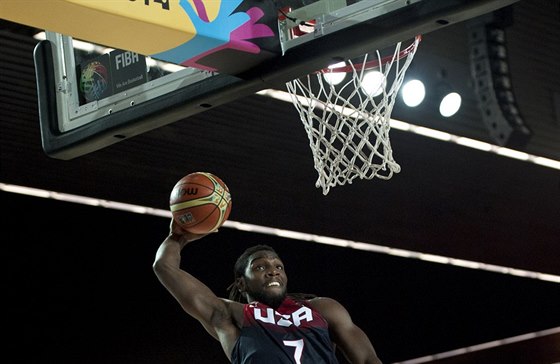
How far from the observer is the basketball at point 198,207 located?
4.44 meters

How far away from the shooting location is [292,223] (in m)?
10.9

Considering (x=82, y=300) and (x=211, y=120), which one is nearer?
(x=211, y=120)

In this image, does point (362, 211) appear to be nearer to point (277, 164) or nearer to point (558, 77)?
point (277, 164)

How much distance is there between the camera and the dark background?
27.8 ft

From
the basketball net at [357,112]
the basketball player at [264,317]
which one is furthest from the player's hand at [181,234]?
the basketball net at [357,112]

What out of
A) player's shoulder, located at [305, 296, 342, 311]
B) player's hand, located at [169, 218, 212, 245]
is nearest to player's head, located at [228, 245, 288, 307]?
player's shoulder, located at [305, 296, 342, 311]

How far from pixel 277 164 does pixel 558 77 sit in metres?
2.43

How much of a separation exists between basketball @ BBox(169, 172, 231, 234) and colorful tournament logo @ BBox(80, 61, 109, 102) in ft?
1.67

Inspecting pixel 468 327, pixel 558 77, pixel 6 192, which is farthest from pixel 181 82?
pixel 468 327

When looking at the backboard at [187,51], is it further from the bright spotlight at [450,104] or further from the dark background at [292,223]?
the bright spotlight at [450,104]

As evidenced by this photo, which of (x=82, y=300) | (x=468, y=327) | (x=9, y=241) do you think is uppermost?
(x=9, y=241)

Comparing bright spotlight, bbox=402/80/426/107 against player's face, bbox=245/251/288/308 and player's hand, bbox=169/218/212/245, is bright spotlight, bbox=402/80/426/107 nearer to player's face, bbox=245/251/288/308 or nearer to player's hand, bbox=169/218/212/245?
player's face, bbox=245/251/288/308

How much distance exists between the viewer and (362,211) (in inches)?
418

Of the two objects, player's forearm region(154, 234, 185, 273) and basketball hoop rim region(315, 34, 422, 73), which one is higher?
basketball hoop rim region(315, 34, 422, 73)
